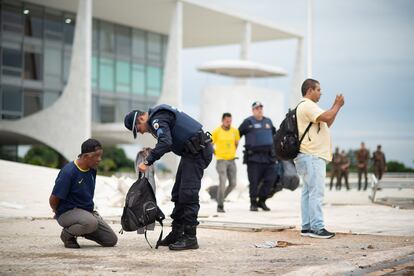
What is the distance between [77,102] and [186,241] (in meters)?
29.1

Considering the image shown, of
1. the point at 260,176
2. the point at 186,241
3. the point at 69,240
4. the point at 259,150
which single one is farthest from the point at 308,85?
the point at 260,176

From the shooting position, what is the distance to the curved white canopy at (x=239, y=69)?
3233cm

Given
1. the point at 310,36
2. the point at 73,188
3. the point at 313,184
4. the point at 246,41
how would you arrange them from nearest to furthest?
the point at 73,188 → the point at 313,184 → the point at 310,36 → the point at 246,41

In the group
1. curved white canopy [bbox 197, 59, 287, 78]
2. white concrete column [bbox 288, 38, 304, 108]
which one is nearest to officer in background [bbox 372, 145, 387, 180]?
curved white canopy [bbox 197, 59, 287, 78]

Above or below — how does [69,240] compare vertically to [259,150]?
below

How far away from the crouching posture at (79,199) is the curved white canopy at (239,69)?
2463 cm

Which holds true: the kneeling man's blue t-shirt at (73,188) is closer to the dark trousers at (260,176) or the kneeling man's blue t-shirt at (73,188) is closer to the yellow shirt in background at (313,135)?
the yellow shirt in background at (313,135)

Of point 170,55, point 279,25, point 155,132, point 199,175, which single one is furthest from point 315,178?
point 279,25

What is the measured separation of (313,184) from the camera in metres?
8.86

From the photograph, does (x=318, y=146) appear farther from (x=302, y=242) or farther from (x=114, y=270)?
(x=114, y=270)

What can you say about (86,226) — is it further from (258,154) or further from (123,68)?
(123,68)

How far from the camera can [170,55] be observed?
3931 cm

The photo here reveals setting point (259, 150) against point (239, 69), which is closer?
point (259, 150)

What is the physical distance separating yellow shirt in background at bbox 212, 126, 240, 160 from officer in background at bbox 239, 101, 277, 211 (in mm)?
277
